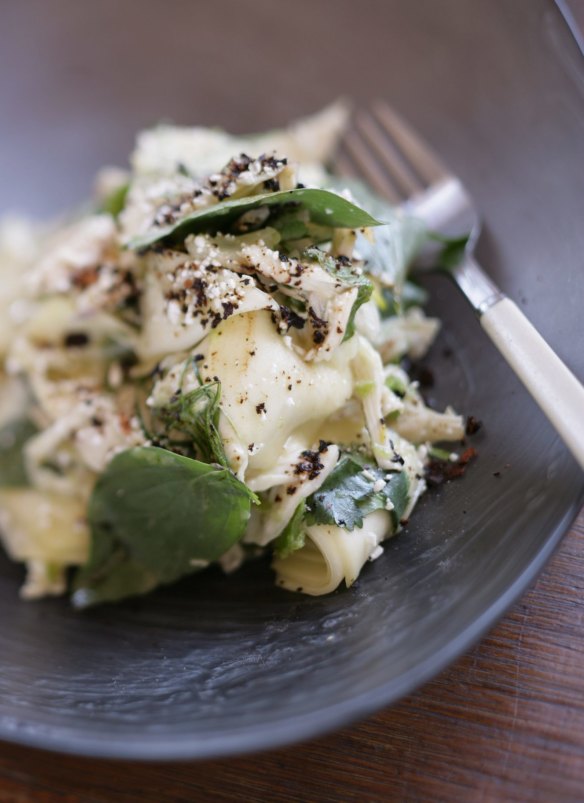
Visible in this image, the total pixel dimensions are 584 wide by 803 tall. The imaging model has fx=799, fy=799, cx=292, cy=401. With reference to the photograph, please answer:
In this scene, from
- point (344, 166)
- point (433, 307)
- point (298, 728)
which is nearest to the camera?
point (298, 728)

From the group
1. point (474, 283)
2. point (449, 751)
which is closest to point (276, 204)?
point (474, 283)

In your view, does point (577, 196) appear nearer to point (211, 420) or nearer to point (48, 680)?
point (211, 420)

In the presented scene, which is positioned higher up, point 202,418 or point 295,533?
point 202,418

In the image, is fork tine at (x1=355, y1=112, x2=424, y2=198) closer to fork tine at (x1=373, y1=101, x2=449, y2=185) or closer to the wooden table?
fork tine at (x1=373, y1=101, x2=449, y2=185)

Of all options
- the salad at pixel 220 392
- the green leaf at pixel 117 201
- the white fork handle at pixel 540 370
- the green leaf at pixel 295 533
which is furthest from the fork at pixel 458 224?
the green leaf at pixel 117 201

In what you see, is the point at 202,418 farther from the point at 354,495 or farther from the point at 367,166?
the point at 367,166

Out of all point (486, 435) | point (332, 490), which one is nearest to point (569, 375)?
point (486, 435)
